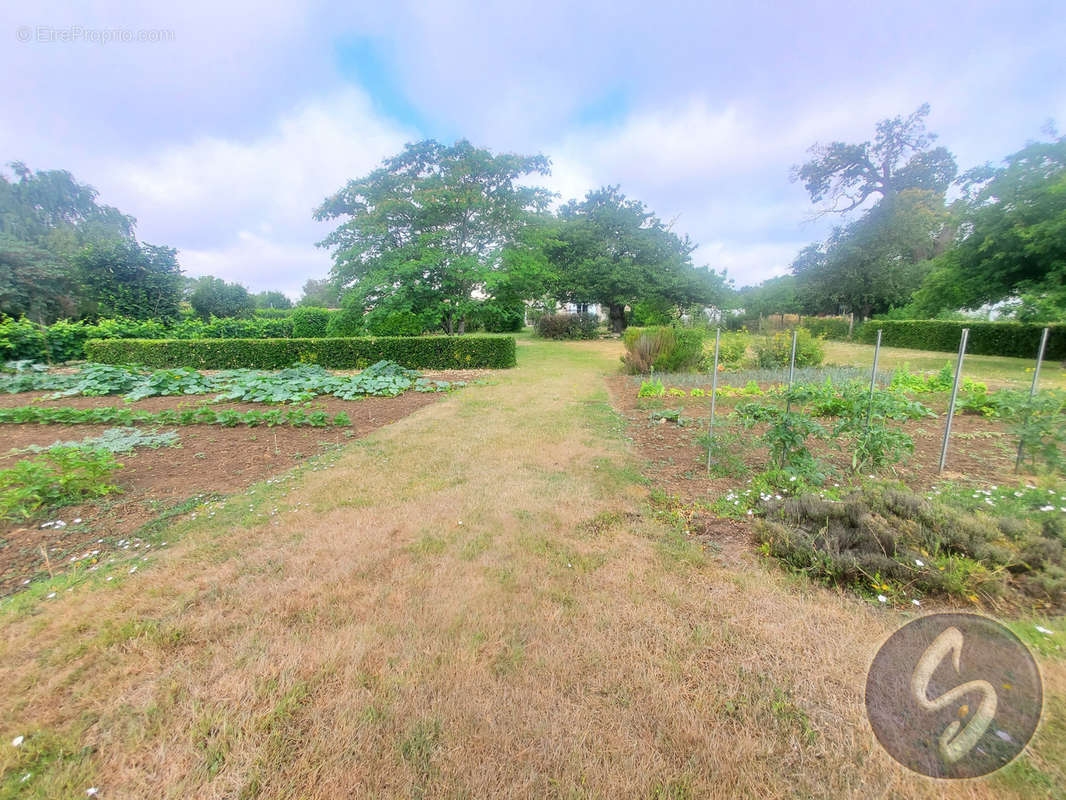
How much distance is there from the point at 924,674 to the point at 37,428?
8824 millimetres

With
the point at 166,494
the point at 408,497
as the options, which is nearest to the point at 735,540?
the point at 408,497

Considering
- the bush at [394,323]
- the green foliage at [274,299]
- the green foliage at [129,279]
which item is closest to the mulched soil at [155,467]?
the bush at [394,323]

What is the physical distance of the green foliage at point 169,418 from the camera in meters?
5.11

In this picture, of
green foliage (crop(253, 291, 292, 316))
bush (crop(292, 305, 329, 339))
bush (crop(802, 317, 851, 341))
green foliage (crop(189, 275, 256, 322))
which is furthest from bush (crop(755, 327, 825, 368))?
green foliage (crop(253, 291, 292, 316))

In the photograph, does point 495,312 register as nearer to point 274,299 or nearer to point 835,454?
point 835,454

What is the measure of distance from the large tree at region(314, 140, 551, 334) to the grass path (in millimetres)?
10918

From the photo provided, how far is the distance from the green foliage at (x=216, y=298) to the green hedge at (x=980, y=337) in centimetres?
3124

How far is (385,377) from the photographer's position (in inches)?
323

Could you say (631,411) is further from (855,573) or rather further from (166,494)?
(166,494)

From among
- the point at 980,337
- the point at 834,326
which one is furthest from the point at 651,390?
the point at 834,326

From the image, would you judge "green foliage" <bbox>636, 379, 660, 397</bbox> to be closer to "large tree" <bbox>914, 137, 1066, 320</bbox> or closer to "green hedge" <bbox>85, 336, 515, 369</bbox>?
"green hedge" <bbox>85, 336, 515, 369</bbox>

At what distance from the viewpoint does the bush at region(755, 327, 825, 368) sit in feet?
30.7

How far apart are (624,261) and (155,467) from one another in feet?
74.5

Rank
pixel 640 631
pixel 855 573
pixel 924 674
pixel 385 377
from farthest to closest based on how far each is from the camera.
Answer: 1. pixel 385 377
2. pixel 855 573
3. pixel 640 631
4. pixel 924 674
